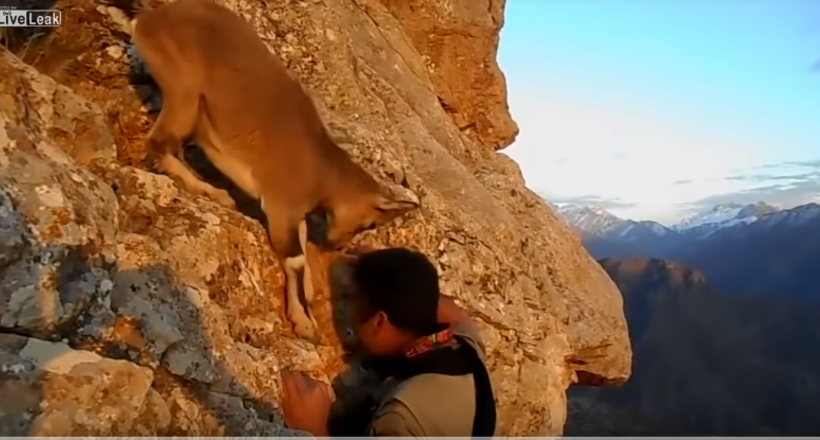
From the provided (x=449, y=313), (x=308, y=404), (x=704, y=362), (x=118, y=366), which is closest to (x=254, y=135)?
(x=118, y=366)

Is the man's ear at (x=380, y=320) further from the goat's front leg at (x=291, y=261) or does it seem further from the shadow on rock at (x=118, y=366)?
the goat's front leg at (x=291, y=261)

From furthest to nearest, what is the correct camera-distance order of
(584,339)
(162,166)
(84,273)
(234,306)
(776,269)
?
1. (776,269)
2. (584,339)
3. (162,166)
4. (234,306)
5. (84,273)

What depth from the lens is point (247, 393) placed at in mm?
3742

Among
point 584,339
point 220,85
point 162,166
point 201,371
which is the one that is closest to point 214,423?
point 201,371

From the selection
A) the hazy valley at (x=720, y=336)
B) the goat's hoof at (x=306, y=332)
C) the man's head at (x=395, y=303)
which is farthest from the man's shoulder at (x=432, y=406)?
the hazy valley at (x=720, y=336)

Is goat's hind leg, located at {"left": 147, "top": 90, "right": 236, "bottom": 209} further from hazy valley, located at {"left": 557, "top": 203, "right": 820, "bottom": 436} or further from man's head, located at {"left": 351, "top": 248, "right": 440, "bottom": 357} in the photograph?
hazy valley, located at {"left": 557, "top": 203, "right": 820, "bottom": 436}

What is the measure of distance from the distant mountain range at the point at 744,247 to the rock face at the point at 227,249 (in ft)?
13.0

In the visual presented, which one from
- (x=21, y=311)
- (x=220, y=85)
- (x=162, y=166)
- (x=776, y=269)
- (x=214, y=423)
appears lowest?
(x=776, y=269)

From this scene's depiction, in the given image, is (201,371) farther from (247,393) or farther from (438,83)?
(438,83)

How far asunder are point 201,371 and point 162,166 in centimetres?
193

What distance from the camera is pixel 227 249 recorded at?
4.75m

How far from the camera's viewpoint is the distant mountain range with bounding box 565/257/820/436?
10672 mm

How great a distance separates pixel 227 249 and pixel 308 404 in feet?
8.03

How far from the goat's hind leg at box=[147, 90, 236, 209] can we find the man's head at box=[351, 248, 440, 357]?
3149mm
